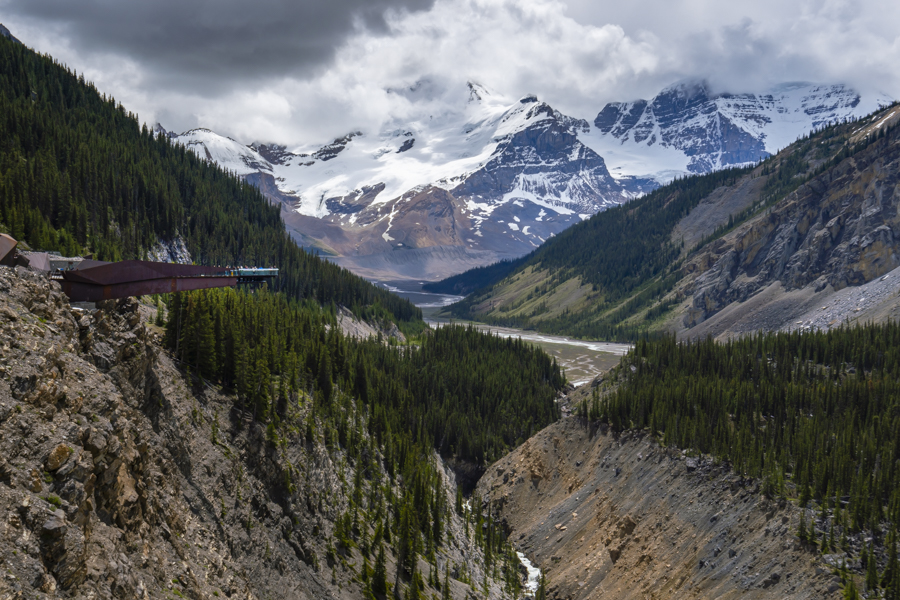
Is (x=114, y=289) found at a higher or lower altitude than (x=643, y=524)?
higher

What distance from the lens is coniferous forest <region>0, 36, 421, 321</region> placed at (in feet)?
261

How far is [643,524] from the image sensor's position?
64.6m

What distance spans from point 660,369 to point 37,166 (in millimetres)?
103508

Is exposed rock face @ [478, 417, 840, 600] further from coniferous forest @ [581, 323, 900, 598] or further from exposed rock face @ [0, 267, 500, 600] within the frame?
exposed rock face @ [0, 267, 500, 600]

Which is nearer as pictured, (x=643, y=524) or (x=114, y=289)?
(x=114, y=289)

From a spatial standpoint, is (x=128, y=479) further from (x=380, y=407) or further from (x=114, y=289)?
(x=380, y=407)

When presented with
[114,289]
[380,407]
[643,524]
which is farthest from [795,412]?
[114,289]

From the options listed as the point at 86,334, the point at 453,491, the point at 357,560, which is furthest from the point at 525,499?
the point at 86,334

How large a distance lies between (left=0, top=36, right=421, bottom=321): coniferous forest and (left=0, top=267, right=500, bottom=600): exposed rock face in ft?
109

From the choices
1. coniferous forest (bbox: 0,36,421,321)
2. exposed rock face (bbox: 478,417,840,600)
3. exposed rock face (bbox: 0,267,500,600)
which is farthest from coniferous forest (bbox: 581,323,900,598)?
coniferous forest (bbox: 0,36,421,321)

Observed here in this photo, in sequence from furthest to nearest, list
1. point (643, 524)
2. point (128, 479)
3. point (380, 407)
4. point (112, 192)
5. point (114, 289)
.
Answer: point (112, 192) < point (380, 407) < point (643, 524) < point (114, 289) < point (128, 479)

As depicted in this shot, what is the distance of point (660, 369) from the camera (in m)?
108

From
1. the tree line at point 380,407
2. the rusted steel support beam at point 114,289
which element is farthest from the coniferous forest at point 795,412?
the rusted steel support beam at point 114,289

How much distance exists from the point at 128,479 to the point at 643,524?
54.3m
